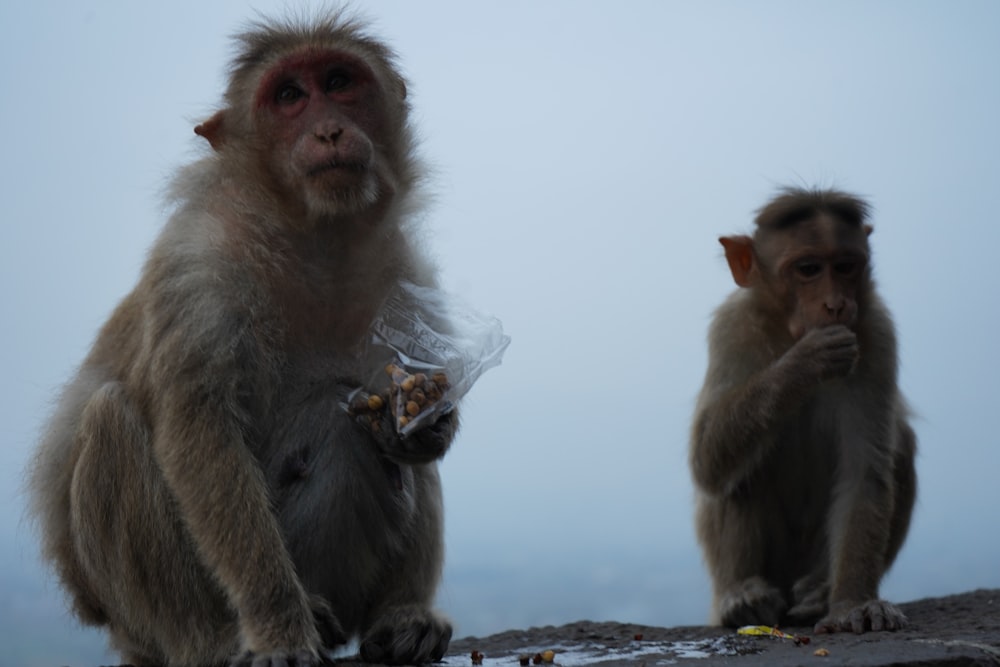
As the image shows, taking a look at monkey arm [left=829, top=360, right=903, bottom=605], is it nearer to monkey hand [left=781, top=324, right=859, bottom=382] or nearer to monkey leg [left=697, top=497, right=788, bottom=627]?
monkey leg [left=697, top=497, right=788, bottom=627]

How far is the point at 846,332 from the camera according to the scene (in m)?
4.97

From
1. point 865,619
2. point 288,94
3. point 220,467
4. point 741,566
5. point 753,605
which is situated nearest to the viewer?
point 220,467

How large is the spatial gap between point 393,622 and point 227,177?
5.03 feet

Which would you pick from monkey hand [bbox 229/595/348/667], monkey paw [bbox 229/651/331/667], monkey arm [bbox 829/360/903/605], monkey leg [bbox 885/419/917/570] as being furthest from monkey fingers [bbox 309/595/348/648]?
monkey leg [bbox 885/419/917/570]

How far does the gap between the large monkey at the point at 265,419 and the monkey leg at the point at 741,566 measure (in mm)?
1543

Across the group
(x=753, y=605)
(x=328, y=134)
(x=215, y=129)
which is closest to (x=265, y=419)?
(x=328, y=134)

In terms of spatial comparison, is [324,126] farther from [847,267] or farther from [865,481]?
[865,481]

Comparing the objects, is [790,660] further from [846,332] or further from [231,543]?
[231,543]

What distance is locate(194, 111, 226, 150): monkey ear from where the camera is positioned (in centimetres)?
435

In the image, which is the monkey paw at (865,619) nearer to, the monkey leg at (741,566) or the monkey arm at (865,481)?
the monkey arm at (865,481)

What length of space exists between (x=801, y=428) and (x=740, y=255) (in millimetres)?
773

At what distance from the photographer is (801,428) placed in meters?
5.47

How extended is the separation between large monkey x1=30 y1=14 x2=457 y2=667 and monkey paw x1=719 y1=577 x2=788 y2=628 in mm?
1521

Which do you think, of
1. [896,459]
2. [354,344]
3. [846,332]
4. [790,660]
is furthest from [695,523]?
[354,344]
